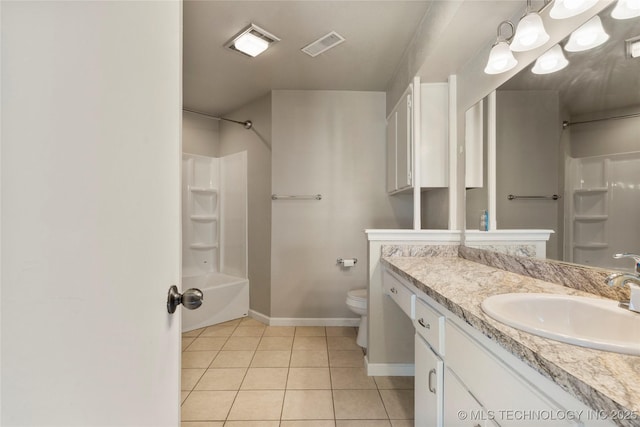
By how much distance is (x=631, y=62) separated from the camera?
86 centimetres

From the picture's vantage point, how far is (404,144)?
213 centimetres

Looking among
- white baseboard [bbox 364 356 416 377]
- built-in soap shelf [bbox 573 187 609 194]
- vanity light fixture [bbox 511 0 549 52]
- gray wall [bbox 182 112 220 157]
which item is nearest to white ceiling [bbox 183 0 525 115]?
vanity light fixture [bbox 511 0 549 52]

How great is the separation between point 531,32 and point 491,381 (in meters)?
1.33

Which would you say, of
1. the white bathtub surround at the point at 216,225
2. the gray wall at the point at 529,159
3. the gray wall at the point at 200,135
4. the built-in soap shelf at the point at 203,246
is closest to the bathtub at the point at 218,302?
the white bathtub surround at the point at 216,225

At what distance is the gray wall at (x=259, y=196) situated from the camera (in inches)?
112

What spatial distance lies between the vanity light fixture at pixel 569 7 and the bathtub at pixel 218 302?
3.04 metres

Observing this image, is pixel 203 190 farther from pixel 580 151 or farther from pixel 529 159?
pixel 580 151

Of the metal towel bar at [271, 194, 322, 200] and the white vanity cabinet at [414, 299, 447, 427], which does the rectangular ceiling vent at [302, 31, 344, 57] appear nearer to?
the metal towel bar at [271, 194, 322, 200]

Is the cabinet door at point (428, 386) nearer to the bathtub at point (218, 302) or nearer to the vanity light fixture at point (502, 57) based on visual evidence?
the vanity light fixture at point (502, 57)

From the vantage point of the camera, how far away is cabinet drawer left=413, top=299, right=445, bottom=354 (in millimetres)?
1006

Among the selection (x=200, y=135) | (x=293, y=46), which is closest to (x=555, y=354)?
(x=293, y=46)
